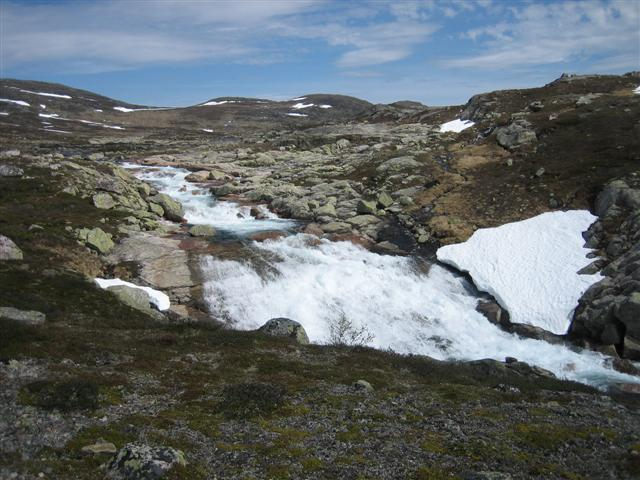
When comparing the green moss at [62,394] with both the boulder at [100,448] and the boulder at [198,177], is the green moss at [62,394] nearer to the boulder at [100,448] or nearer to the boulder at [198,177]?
the boulder at [100,448]

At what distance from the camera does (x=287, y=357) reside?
20.3 m

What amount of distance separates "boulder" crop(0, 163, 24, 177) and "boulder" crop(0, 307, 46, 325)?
29132 mm

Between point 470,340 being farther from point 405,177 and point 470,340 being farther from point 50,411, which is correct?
point 405,177

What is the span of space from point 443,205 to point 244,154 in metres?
46.4

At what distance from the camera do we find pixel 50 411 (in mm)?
12531

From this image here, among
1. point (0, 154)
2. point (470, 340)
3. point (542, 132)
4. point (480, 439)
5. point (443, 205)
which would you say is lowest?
point (470, 340)

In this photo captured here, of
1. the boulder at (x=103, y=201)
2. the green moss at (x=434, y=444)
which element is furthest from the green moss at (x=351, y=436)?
the boulder at (x=103, y=201)

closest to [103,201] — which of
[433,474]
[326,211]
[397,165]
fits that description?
[326,211]

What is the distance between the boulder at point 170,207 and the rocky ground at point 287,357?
0.70 ft

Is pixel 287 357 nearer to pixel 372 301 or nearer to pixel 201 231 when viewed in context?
pixel 372 301

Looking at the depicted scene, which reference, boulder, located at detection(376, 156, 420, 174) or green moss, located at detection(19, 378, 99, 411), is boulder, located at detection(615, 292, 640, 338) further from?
boulder, located at detection(376, 156, 420, 174)

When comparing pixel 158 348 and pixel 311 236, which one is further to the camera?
pixel 311 236

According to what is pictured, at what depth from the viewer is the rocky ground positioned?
1193 cm

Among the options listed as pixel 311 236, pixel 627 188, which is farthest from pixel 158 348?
pixel 627 188
